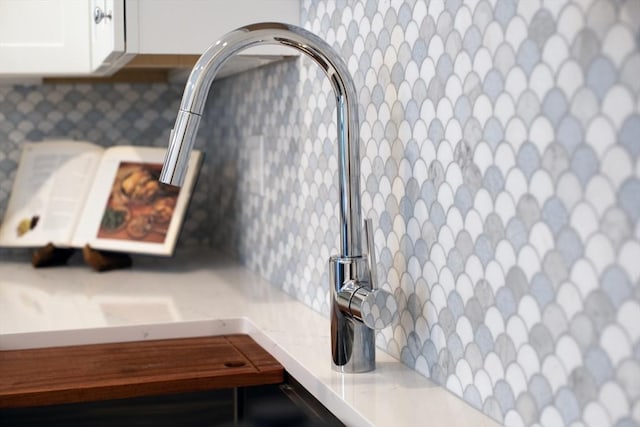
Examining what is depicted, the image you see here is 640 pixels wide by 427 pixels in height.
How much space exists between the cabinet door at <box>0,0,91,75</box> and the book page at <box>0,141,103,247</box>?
37cm

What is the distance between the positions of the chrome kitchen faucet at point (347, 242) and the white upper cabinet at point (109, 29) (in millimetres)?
465

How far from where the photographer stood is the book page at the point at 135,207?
2168 mm

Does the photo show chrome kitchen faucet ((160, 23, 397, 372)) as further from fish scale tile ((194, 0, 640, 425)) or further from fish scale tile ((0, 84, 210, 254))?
fish scale tile ((0, 84, 210, 254))

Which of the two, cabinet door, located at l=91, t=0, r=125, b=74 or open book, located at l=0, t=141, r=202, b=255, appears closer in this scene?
cabinet door, located at l=91, t=0, r=125, b=74

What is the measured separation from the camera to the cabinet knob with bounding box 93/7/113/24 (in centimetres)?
166

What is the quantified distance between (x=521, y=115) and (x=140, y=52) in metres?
0.86

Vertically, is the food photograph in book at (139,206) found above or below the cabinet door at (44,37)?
below

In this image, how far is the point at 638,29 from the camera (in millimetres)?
765

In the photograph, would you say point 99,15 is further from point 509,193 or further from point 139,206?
point 509,193

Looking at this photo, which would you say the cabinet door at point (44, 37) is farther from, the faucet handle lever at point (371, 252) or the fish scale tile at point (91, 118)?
the faucet handle lever at point (371, 252)

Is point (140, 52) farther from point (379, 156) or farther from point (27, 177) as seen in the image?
point (27, 177)

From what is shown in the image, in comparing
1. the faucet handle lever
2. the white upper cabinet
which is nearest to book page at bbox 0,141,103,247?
the white upper cabinet

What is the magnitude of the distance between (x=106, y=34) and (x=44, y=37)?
37 centimetres

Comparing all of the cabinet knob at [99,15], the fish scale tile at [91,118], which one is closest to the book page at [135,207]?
the fish scale tile at [91,118]
